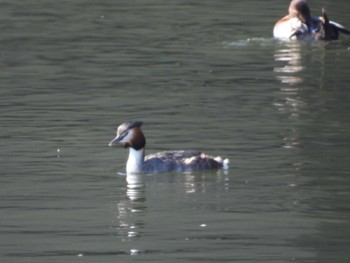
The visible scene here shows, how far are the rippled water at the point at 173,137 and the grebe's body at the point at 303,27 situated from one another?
43 centimetres

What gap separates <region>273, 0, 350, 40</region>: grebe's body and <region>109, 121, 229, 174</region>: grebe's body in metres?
13.3

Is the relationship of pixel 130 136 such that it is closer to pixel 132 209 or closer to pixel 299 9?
pixel 132 209

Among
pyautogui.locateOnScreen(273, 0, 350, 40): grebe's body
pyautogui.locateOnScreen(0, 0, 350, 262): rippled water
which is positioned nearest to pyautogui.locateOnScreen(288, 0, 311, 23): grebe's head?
pyautogui.locateOnScreen(273, 0, 350, 40): grebe's body

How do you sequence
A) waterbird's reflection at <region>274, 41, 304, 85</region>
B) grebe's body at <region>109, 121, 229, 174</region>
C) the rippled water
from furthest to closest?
waterbird's reflection at <region>274, 41, 304, 85</region>, grebe's body at <region>109, 121, 229, 174</region>, the rippled water

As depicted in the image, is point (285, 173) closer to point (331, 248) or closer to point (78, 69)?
point (331, 248)

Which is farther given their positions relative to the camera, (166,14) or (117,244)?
(166,14)

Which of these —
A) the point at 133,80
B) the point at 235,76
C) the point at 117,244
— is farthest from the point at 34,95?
the point at 117,244

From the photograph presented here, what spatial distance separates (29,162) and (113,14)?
17749mm

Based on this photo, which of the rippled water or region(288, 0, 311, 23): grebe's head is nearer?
the rippled water

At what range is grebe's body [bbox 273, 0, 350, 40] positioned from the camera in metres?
31.6

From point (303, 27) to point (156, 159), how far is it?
47.5 feet

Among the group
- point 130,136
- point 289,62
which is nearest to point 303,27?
point 289,62

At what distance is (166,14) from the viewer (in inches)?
1416

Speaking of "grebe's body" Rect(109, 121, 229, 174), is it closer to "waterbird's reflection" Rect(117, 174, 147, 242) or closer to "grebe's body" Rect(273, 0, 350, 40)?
"waterbird's reflection" Rect(117, 174, 147, 242)
